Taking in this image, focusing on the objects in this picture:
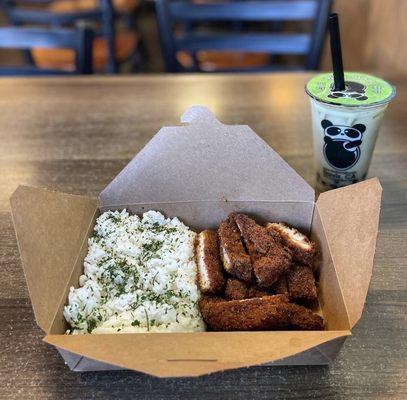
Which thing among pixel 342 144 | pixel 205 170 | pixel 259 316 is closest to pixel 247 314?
pixel 259 316

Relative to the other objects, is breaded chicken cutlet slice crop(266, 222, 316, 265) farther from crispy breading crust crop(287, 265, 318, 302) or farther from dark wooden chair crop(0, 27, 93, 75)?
dark wooden chair crop(0, 27, 93, 75)

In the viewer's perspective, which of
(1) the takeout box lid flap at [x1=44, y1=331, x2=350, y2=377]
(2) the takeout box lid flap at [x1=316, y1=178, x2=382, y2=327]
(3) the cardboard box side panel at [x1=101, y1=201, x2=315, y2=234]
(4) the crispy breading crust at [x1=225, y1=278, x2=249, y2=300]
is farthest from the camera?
(3) the cardboard box side panel at [x1=101, y1=201, x2=315, y2=234]

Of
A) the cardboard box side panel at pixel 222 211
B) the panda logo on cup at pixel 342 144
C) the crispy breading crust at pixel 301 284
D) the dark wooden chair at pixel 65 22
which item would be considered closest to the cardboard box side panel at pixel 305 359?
the crispy breading crust at pixel 301 284

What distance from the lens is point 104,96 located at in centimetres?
174

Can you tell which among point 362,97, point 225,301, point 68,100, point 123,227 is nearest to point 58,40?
point 68,100

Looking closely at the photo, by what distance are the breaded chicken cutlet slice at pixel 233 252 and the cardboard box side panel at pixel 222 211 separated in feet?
0.14

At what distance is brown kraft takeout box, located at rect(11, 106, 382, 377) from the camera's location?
636 millimetres

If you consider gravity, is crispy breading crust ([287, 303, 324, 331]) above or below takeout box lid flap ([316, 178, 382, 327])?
below

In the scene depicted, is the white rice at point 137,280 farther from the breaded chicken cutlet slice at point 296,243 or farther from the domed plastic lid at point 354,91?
the domed plastic lid at point 354,91

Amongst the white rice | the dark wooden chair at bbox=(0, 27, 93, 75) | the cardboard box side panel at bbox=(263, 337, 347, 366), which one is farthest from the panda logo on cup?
the dark wooden chair at bbox=(0, 27, 93, 75)

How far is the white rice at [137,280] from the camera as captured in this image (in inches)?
31.4

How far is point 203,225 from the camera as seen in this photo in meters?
1.05

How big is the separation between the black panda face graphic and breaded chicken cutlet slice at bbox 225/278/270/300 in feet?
1.55

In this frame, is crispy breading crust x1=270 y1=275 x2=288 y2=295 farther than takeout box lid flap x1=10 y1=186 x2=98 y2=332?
Yes
